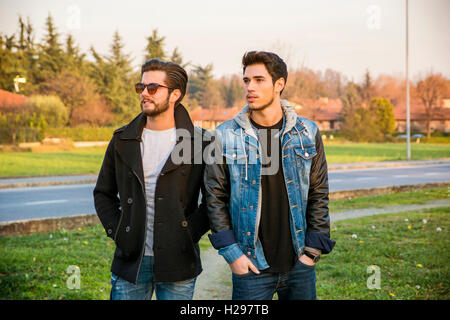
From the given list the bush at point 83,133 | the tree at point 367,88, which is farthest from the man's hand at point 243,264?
the tree at point 367,88

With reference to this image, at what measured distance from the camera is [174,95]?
9.57 ft

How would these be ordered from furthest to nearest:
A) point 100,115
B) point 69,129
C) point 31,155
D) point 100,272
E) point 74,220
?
point 100,115 → point 69,129 → point 31,155 → point 74,220 → point 100,272

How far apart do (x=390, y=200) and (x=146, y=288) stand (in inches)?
363

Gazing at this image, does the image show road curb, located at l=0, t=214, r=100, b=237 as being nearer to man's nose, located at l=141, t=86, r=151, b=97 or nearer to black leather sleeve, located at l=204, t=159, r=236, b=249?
man's nose, located at l=141, t=86, r=151, b=97

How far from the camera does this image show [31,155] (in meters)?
23.9

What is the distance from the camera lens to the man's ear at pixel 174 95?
2.89 metres

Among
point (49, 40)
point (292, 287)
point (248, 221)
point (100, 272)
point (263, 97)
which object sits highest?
point (49, 40)

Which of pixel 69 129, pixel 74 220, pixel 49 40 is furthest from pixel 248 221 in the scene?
pixel 49 40

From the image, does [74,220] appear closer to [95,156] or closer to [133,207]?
[133,207]

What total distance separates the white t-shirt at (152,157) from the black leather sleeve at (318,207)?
3.03ft

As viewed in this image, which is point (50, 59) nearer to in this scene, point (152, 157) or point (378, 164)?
point (378, 164)

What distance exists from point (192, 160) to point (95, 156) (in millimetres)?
22361

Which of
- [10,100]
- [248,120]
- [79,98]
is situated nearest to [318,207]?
[248,120]

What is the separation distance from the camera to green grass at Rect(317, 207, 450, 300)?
4715 millimetres
